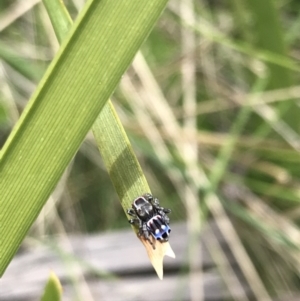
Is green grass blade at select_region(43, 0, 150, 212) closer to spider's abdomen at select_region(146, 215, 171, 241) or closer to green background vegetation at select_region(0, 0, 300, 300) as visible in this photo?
spider's abdomen at select_region(146, 215, 171, 241)

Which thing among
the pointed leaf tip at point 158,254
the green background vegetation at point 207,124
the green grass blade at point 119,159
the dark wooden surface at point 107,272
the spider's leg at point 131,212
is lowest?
the pointed leaf tip at point 158,254

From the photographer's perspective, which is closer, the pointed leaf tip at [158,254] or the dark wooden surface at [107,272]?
the pointed leaf tip at [158,254]

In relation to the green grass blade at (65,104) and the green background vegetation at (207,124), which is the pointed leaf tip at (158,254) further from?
the green background vegetation at (207,124)

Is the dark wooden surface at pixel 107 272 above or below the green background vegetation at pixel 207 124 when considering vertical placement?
below

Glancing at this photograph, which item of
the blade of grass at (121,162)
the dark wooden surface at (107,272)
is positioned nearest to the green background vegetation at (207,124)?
the dark wooden surface at (107,272)

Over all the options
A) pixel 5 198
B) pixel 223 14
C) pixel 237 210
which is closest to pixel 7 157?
pixel 5 198

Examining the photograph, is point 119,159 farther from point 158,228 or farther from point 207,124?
point 207,124

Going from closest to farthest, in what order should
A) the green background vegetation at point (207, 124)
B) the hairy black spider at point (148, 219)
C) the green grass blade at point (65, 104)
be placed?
the green grass blade at point (65, 104), the hairy black spider at point (148, 219), the green background vegetation at point (207, 124)

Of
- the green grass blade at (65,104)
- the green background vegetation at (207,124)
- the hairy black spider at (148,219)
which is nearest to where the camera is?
the green grass blade at (65,104)

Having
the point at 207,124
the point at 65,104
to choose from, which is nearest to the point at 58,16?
the point at 65,104

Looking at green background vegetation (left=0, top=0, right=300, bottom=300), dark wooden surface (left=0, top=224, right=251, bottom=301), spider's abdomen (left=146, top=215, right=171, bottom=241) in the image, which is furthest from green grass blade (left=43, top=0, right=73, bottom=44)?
dark wooden surface (left=0, top=224, right=251, bottom=301)
